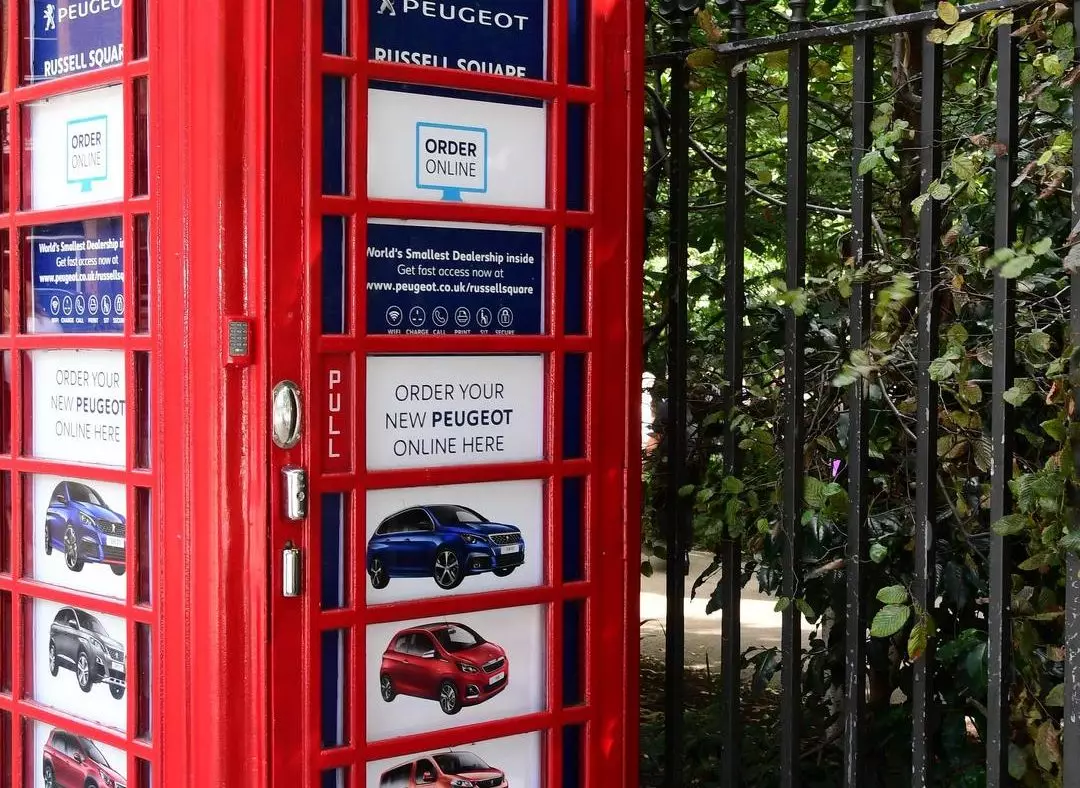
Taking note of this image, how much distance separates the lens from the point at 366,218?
276 centimetres

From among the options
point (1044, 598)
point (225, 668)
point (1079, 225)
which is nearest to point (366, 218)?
point (225, 668)

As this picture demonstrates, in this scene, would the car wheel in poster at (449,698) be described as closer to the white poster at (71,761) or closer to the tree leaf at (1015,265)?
the white poster at (71,761)

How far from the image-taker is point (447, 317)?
9.49 feet

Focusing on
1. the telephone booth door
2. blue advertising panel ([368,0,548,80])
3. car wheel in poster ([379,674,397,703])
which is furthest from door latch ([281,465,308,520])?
blue advertising panel ([368,0,548,80])

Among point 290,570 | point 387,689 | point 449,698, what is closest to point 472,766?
point 449,698

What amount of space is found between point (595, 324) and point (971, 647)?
1204mm

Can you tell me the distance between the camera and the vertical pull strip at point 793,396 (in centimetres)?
306

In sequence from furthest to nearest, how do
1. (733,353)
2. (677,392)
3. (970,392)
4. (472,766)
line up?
(677,392) → (733,353) → (472,766) → (970,392)

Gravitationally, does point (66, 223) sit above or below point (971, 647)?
above

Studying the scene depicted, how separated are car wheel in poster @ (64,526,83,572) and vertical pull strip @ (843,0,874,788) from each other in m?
1.77

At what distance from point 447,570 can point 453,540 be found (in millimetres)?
68

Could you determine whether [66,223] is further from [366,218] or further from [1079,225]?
[1079,225]

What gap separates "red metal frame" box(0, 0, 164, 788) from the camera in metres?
2.82

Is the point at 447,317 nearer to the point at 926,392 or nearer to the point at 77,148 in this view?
the point at 77,148
